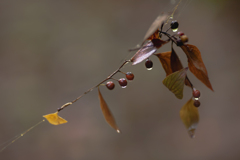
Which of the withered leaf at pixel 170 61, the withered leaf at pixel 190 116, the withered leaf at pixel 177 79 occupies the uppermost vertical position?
the withered leaf at pixel 170 61

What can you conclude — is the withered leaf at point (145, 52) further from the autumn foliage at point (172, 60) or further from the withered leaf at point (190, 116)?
the withered leaf at point (190, 116)

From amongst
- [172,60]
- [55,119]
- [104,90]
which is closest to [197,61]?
[172,60]

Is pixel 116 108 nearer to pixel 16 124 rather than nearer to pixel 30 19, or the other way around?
pixel 16 124

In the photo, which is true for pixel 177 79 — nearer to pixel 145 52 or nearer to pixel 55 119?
pixel 145 52

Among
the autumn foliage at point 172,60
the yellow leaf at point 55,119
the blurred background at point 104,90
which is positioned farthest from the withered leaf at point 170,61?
the blurred background at point 104,90

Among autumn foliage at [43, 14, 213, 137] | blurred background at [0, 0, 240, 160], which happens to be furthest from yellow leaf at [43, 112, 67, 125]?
blurred background at [0, 0, 240, 160]
